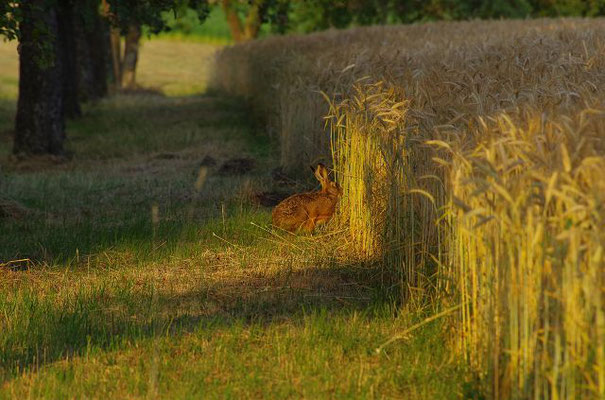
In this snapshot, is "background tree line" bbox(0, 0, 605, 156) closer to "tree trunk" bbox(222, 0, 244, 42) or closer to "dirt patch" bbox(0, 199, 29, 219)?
"tree trunk" bbox(222, 0, 244, 42)

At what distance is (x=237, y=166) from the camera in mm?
13930

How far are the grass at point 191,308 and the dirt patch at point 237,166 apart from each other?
0.73 metres

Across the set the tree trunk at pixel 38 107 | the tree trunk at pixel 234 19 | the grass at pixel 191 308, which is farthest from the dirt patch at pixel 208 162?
the tree trunk at pixel 234 19

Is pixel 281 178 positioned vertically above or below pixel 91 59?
above

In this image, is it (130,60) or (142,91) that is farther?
(130,60)

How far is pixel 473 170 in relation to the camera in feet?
17.7

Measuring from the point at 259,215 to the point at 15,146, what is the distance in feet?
25.5

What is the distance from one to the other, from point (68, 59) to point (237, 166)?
9074 mm

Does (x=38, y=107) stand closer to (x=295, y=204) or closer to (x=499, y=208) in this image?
(x=295, y=204)

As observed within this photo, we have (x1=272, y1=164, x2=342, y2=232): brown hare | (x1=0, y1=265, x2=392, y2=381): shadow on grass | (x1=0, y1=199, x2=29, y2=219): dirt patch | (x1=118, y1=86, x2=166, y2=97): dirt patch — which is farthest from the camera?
(x1=118, y1=86, x2=166, y2=97): dirt patch

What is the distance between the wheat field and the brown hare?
0.19m

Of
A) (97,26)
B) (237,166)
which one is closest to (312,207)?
(237,166)

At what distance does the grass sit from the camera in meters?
5.59

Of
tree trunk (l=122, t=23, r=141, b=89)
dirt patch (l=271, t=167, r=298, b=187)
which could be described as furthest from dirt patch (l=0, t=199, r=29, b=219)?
tree trunk (l=122, t=23, r=141, b=89)
